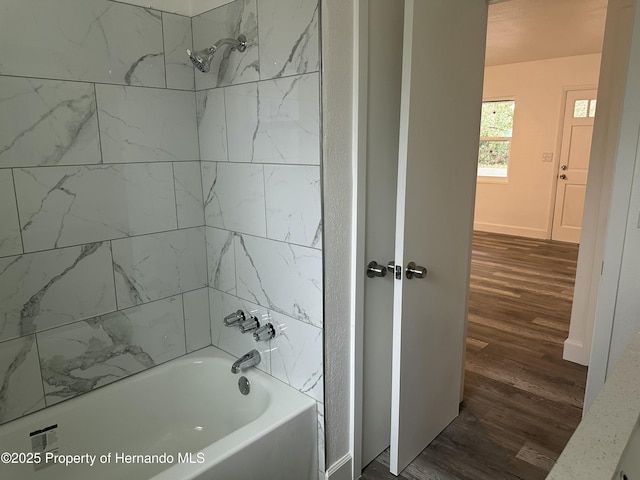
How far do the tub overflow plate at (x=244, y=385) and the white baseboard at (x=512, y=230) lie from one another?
5600 mm

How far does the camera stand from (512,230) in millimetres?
6789

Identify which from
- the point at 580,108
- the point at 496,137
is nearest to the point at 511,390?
the point at 580,108

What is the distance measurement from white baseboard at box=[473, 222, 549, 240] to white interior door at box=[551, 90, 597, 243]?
0.72ft

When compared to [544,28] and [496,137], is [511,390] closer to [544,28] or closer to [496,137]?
[544,28]

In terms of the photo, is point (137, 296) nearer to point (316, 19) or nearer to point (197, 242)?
point (197, 242)

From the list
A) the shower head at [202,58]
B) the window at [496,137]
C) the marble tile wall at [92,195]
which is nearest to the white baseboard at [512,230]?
the window at [496,137]

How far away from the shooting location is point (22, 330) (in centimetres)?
172

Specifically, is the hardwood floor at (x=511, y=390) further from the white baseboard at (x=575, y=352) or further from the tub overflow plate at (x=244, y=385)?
the tub overflow plate at (x=244, y=385)

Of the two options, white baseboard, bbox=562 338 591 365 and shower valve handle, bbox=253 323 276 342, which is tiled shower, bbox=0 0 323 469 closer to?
shower valve handle, bbox=253 323 276 342

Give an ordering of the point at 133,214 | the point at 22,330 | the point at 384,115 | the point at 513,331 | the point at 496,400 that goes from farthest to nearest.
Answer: the point at 513,331, the point at 496,400, the point at 133,214, the point at 384,115, the point at 22,330

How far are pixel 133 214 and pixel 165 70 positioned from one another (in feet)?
2.13

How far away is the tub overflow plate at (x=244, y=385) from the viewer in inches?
80.4

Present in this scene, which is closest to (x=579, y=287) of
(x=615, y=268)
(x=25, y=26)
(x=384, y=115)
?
(x=615, y=268)

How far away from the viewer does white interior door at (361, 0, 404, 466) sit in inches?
69.9
